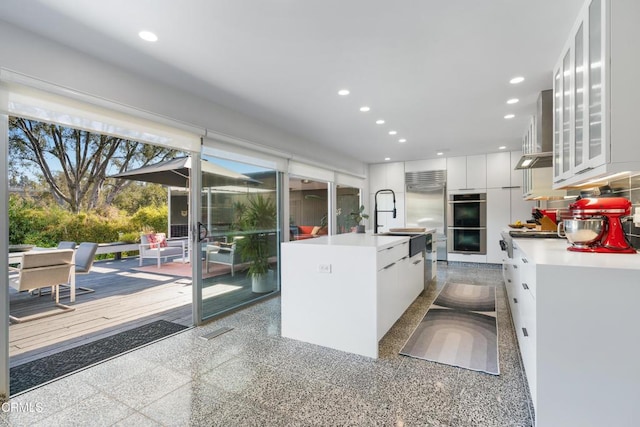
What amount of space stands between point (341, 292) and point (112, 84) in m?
2.52

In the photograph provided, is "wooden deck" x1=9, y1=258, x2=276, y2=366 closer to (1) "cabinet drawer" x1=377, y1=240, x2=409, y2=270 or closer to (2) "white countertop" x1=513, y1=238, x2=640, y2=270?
(1) "cabinet drawer" x1=377, y1=240, x2=409, y2=270

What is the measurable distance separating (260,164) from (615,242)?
3.52 m

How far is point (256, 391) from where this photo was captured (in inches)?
76.5

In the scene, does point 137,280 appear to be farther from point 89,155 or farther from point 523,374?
point 523,374

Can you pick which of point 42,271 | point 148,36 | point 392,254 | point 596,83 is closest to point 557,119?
point 596,83

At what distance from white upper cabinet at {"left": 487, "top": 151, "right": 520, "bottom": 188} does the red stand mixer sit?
4.67 meters

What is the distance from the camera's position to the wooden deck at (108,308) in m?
2.81

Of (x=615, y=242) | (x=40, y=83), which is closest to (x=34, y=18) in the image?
(x=40, y=83)

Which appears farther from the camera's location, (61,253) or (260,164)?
(260,164)

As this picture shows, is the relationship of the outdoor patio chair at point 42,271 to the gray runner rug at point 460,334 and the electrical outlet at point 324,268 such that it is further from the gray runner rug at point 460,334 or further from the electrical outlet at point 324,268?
the gray runner rug at point 460,334

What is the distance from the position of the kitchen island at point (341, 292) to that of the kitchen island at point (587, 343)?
3.61ft

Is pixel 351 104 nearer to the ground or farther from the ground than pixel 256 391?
farther from the ground

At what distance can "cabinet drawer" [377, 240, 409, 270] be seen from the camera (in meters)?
2.45

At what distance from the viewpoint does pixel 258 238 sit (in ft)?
13.3
